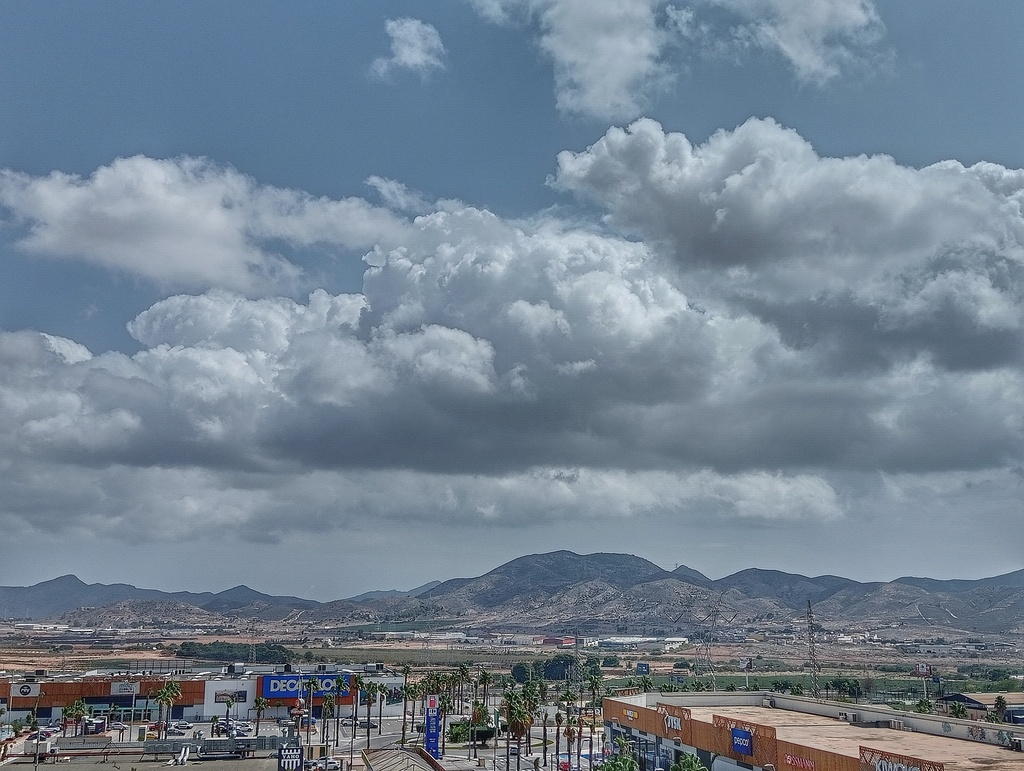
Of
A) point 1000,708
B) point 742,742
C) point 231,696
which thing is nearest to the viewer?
point 742,742

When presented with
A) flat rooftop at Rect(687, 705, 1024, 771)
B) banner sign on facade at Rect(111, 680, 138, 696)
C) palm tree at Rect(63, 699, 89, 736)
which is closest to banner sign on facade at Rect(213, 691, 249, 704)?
banner sign on facade at Rect(111, 680, 138, 696)

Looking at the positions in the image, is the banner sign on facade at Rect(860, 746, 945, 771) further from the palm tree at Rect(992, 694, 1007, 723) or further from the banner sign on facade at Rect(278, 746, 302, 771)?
the palm tree at Rect(992, 694, 1007, 723)

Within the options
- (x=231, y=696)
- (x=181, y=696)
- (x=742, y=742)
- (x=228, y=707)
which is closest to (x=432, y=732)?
(x=742, y=742)

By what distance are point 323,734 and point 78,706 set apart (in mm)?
33689

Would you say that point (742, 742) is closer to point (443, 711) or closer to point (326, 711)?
point (443, 711)

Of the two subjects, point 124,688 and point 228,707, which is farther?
point 124,688

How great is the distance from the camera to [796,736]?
85.4 meters

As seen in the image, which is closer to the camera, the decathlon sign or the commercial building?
the commercial building

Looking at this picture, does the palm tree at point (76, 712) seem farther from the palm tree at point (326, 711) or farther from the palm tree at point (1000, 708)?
the palm tree at point (1000, 708)

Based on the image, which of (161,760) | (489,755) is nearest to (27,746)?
(161,760)

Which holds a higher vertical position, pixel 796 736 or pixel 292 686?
pixel 796 736

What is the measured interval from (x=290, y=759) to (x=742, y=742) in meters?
43.0

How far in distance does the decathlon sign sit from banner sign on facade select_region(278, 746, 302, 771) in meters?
60.1

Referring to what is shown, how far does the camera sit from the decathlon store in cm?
6794
